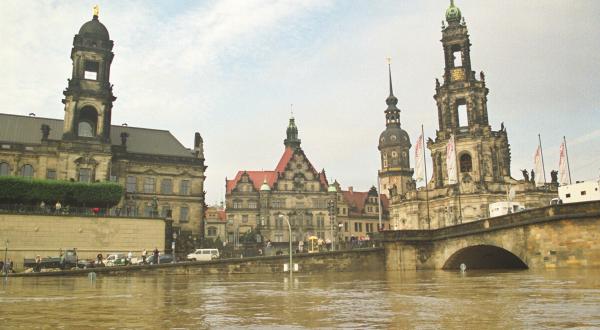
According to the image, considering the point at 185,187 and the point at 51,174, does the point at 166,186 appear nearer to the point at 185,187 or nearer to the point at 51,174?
the point at 185,187

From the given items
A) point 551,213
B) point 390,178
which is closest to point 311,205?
point 390,178

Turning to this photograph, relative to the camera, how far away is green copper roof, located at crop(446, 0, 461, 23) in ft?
249

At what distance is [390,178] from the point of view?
377 ft

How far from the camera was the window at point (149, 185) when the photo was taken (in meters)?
66.1

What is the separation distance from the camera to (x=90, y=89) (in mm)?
61719

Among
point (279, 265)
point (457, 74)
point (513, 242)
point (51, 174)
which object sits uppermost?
point (457, 74)

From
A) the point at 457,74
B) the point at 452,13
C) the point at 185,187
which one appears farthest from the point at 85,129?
the point at 452,13

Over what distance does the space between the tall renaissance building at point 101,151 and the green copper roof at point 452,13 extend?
3912 cm

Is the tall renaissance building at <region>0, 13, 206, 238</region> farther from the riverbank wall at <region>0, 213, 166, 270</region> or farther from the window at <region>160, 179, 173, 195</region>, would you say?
the riverbank wall at <region>0, 213, 166, 270</region>

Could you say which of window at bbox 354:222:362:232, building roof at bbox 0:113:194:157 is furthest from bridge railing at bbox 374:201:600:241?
window at bbox 354:222:362:232

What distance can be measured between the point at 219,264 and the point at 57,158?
26.9 m

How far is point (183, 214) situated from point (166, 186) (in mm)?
4109

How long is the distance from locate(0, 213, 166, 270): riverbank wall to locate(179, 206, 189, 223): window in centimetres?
1308

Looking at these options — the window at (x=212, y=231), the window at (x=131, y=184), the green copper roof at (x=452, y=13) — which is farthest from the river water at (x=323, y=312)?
the window at (x=212, y=231)
